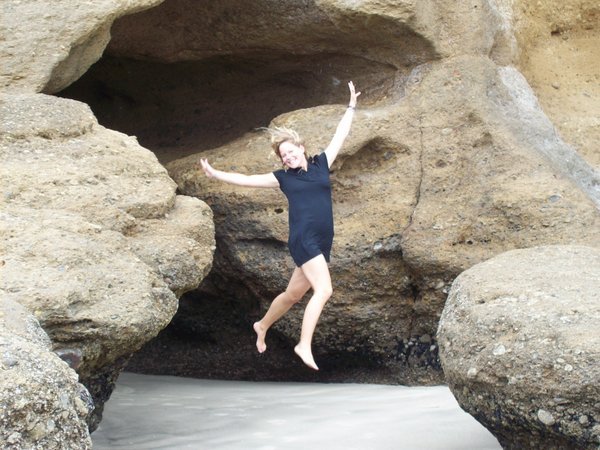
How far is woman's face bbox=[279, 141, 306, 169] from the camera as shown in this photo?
4793 millimetres

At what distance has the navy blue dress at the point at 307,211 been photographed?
4789 mm

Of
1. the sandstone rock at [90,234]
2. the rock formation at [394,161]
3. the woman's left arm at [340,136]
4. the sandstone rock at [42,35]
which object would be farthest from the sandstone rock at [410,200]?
the sandstone rock at [42,35]

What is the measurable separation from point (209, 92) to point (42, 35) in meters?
1.78

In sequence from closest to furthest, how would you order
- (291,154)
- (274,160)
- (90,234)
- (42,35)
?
1. (90,234)
2. (291,154)
3. (42,35)
4. (274,160)

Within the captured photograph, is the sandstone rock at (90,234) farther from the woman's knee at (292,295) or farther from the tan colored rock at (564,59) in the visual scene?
the tan colored rock at (564,59)

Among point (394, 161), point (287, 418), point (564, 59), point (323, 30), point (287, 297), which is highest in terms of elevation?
point (323, 30)

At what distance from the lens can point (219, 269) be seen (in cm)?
582

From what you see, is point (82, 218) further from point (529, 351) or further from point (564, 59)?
point (564, 59)

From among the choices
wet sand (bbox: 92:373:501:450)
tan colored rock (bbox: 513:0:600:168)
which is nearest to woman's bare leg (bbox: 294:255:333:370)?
wet sand (bbox: 92:373:501:450)

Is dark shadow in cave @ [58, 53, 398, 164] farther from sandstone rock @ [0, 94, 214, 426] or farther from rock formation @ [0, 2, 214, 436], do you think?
sandstone rock @ [0, 94, 214, 426]

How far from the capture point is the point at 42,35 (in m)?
4.93

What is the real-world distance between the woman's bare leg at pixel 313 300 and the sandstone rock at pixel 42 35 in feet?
4.40

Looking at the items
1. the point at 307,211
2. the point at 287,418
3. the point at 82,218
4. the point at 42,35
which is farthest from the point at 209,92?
the point at 82,218

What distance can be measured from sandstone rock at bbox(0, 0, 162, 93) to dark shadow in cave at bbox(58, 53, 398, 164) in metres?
1.38
